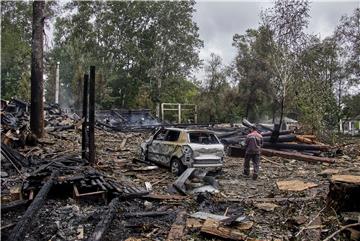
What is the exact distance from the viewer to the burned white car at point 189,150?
44.5 ft

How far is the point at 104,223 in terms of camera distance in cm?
754

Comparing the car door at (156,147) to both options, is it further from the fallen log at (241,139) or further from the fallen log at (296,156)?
the fallen log at (241,139)

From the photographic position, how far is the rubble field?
734cm

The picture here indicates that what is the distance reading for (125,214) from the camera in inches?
336

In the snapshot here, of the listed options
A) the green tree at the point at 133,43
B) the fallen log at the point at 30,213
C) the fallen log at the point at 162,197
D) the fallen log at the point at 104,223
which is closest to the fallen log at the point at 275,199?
the fallen log at the point at 162,197

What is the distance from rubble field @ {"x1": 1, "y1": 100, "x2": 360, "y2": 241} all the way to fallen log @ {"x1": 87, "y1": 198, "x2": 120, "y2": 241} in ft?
0.11

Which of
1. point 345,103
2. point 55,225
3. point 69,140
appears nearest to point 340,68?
point 345,103

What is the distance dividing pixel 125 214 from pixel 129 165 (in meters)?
6.70

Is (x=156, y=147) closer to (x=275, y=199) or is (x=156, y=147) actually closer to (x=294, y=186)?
(x=294, y=186)

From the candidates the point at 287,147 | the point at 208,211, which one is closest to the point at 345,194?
the point at 208,211

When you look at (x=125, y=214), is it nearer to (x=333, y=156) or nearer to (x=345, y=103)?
(x=333, y=156)

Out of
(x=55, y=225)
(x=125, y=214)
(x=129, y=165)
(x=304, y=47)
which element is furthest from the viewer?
(x=304, y=47)

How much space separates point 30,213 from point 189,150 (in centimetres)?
663

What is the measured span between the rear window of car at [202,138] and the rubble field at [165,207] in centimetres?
134
